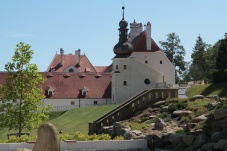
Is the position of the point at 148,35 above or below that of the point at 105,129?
above

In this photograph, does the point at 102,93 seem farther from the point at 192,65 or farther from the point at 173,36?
the point at 192,65

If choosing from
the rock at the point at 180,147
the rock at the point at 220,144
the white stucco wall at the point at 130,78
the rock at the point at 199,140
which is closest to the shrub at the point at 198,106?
the rock at the point at 180,147

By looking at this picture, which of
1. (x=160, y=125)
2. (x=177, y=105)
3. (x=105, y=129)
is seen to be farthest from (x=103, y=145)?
(x=177, y=105)

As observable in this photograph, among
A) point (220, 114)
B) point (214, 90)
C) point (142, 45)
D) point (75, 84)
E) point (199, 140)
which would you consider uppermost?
point (142, 45)

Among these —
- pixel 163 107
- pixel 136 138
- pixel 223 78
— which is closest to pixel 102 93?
pixel 223 78

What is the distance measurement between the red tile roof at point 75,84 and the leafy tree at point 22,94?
127 ft

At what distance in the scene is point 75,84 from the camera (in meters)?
69.9

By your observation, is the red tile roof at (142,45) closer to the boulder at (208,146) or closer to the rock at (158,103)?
the rock at (158,103)

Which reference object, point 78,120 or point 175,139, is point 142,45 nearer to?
point 78,120

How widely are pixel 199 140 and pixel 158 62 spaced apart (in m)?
54.0

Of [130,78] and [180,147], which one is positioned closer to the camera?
[180,147]

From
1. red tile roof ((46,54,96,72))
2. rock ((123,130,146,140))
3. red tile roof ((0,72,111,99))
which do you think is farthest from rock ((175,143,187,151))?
red tile roof ((46,54,96,72))

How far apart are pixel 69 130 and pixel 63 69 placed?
48.9 metres

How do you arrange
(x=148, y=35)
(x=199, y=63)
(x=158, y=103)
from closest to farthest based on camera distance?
(x=158, y=103) → (x=148, y=35) → (x=199, y=63)
